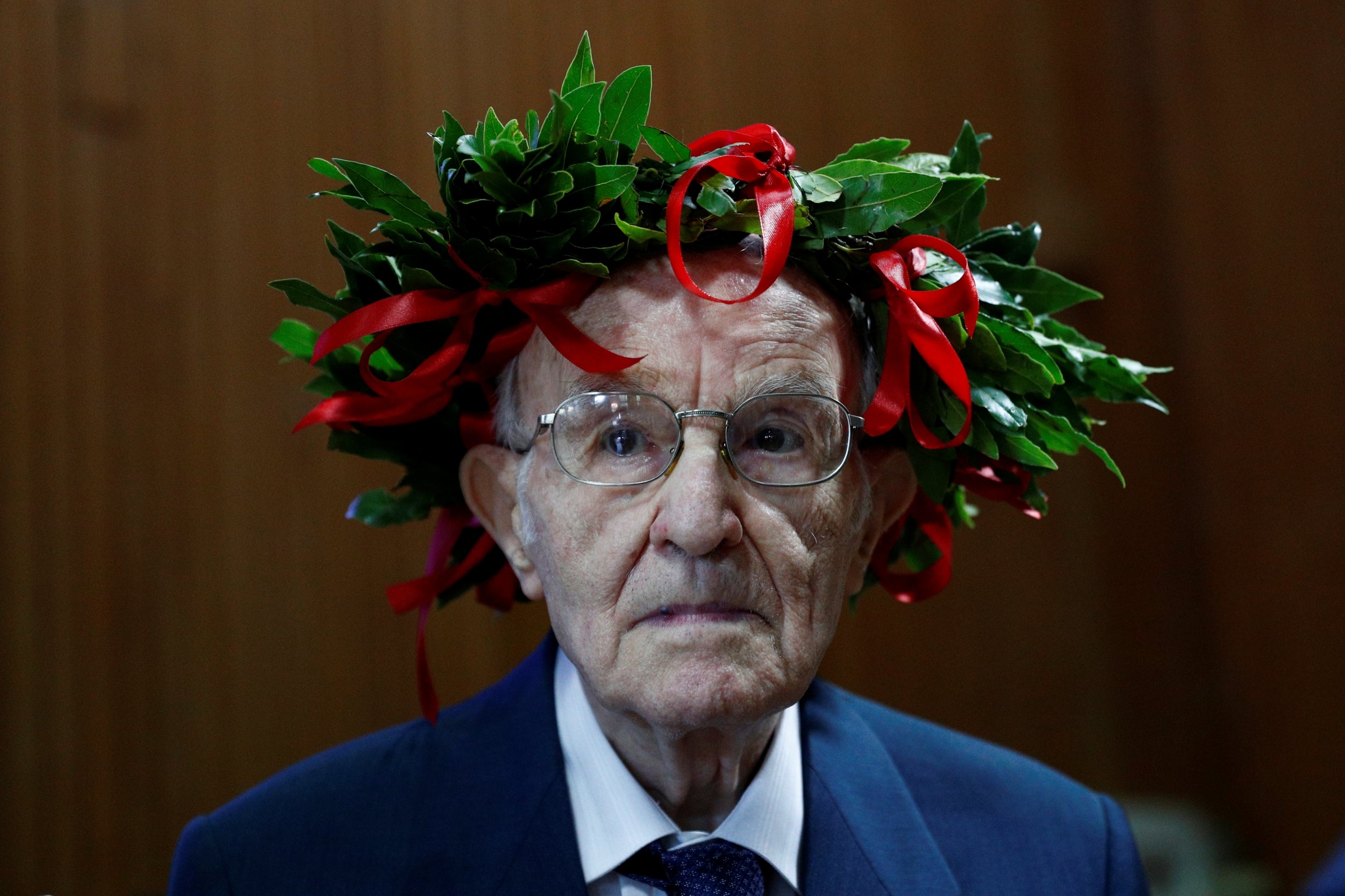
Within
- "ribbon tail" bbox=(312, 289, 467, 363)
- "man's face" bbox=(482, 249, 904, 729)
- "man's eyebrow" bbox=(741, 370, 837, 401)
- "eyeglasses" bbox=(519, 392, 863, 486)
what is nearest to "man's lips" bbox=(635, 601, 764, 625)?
"man's face" bbox=(482, 249, 904, 729)

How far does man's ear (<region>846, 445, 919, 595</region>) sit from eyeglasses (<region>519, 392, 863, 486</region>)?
0.48ft

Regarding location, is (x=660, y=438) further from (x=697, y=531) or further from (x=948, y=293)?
(x=948, y=293)

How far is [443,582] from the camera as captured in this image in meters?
1.68

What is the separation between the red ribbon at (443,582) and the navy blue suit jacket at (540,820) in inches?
3.1

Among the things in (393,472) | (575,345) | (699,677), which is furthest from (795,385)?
(393,472)

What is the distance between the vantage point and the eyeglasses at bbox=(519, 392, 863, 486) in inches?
53.4

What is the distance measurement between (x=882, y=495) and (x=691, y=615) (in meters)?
0.40

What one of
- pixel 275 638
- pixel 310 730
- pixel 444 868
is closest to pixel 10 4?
pixel 275 638

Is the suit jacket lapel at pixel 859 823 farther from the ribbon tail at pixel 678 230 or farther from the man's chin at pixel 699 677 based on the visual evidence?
the ribbon tail at pixel 678 230

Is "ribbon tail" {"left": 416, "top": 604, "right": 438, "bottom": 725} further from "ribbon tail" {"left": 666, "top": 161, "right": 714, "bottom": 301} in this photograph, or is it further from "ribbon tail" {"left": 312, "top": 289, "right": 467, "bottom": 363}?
"ribbon tail" {"left": 666, "top": 161, "right": 714, "bottom": 301}

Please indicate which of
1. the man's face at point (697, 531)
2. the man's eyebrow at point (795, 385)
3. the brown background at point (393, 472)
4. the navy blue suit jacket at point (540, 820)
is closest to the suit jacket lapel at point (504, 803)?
the navy blue suit jacket at point (540, 820)

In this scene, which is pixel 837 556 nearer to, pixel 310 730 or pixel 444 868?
pixel 444 868

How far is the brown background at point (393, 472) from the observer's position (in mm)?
2107

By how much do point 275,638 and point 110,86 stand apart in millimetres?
1157
